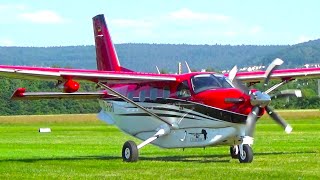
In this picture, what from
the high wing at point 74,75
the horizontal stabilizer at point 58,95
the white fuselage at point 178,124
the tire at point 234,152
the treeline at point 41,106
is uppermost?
the high wing at point 74,75

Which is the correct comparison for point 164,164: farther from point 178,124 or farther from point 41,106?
point 41,106

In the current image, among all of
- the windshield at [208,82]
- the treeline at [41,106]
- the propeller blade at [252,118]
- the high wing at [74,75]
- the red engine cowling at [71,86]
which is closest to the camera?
the propeller blade at [252,118]

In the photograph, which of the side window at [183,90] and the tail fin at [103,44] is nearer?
the side window at [183,90]

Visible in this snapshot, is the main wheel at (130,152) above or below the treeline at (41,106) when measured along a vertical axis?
above

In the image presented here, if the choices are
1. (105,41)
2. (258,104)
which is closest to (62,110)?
(105,41)

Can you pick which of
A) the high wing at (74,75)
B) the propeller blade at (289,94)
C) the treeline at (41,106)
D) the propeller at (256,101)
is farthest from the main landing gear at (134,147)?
the treeline at (41,106)

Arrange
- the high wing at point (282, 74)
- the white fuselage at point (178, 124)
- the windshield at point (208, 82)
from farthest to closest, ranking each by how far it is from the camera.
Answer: the high wing at point (282, 74) < the white fuselage at point (178, 124) < the windshield at point (208, 82)

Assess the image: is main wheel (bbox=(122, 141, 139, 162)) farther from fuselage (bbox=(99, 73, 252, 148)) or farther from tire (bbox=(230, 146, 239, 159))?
tire (bbox=(230, 146, 239, 159))

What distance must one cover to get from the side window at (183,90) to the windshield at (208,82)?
0.31 meters

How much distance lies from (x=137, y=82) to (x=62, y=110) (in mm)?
109726

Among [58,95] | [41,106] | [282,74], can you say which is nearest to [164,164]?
[282,74]

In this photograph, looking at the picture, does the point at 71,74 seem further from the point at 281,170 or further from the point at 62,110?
the point at 62,110

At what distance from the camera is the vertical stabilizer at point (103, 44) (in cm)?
3327

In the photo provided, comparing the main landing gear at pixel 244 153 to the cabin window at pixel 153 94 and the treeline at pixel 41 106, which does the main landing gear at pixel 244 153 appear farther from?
the treeline at pixel 41 106
